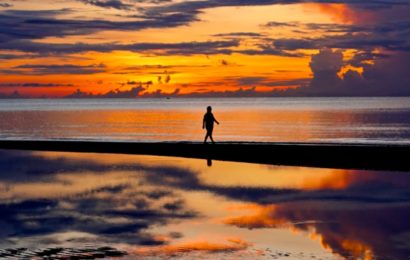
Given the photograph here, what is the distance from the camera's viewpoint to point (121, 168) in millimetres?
29594

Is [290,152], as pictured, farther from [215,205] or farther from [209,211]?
[209,211]

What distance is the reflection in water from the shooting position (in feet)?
45.9

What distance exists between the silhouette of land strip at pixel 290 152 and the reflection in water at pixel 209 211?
2061 millimetres

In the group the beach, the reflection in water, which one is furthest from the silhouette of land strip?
the reflection in water

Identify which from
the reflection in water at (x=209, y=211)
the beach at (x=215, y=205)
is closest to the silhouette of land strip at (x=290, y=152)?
the beach at (x=215, y=205)

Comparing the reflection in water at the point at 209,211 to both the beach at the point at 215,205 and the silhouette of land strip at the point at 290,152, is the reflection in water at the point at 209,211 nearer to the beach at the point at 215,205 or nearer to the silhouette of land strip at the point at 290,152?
the beach at the point at 215,205

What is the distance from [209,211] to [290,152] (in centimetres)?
1515

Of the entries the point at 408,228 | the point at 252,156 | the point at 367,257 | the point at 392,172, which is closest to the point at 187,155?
the point at 252,156

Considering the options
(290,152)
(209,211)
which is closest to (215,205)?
(209,211)

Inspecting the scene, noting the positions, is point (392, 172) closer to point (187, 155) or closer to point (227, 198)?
point (227, 198)

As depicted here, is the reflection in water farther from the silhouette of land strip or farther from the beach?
the silhouette of land strip

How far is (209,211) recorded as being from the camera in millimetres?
18094

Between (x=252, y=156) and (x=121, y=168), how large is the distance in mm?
6707

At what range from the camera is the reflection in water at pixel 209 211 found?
45.9ft
